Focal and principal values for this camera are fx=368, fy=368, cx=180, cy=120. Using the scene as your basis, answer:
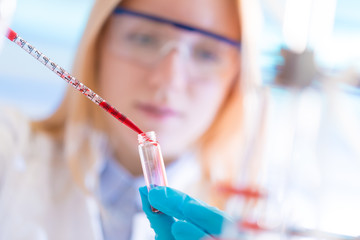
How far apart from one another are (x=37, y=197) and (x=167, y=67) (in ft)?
1.53

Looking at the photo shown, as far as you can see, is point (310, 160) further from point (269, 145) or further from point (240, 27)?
point (240, 27)

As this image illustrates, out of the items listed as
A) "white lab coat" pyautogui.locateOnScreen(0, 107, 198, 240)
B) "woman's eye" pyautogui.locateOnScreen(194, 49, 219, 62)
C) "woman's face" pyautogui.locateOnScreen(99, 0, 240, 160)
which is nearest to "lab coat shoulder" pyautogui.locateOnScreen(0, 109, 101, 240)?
"white lab coat" pyautogui.locateOnScreen(0, 107, 198, 240)

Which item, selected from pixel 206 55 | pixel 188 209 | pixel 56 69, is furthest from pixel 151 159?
pixel 206 55

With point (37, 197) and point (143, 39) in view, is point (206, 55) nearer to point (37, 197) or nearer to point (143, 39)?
point (143, 39)

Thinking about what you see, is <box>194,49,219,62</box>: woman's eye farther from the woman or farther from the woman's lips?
the woman's lips

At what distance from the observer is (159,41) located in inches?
38.2

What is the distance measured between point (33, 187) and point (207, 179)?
1.73 ft

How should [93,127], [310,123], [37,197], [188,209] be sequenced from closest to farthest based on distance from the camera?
[188,209]
[310,123]
[37,197]
[93,127]

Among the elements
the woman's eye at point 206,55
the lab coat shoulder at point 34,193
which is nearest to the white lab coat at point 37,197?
the lab coat shoulder at point 34,193

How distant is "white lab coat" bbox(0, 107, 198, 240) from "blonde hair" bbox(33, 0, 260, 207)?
0.05 metres

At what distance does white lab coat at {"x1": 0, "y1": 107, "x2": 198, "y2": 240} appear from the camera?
88cm

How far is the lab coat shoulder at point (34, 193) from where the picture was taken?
0.88 m

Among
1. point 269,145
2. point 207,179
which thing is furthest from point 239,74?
point 207,179

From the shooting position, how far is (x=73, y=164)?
0.98 metres
